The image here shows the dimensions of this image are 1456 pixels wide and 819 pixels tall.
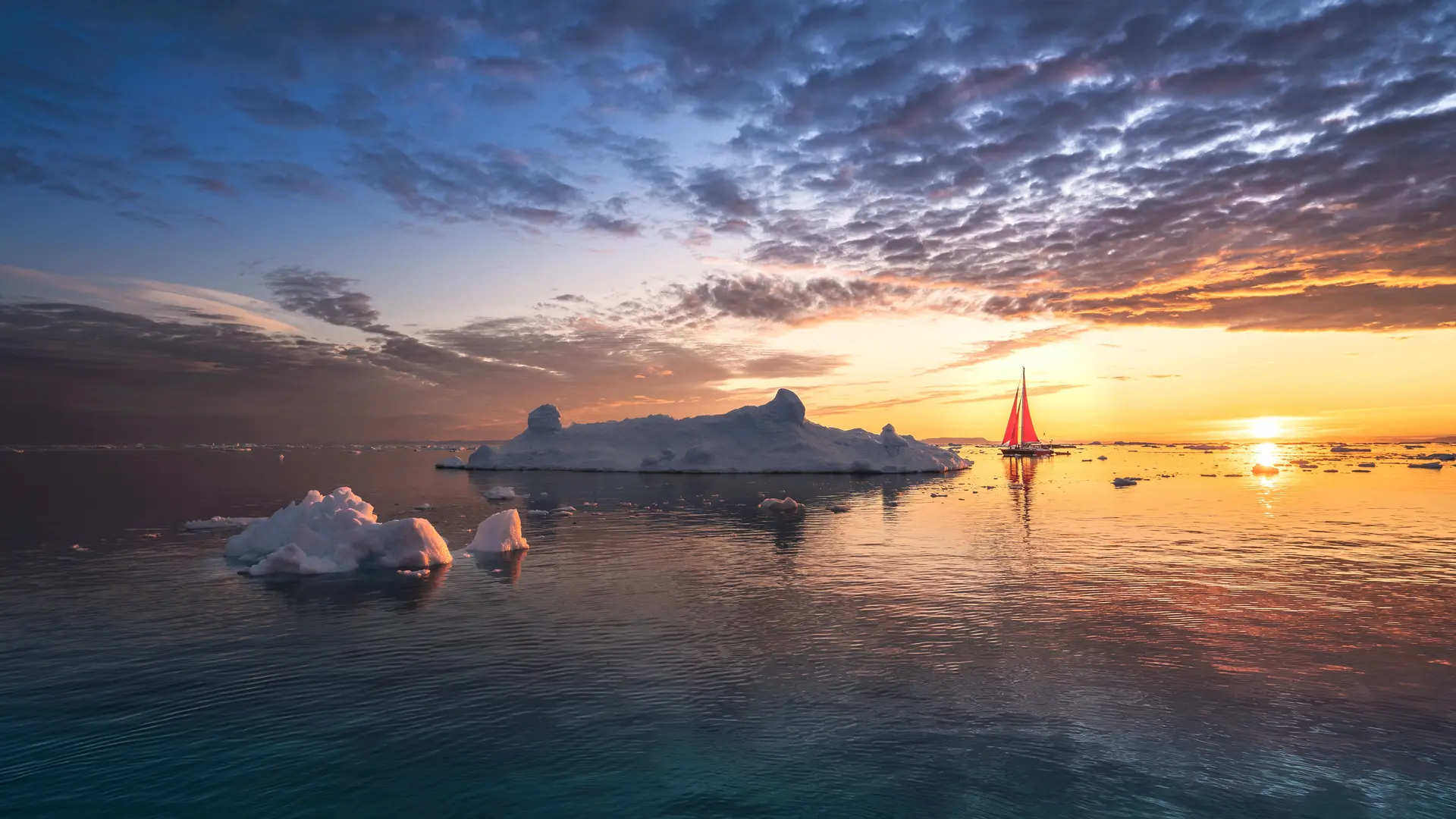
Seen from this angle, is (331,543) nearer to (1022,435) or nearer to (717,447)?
(717,447)

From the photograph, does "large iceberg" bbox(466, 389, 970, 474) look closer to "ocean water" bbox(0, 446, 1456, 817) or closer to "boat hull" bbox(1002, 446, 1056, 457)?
"boat hull" bbox(1002, 446, 1056, 457)

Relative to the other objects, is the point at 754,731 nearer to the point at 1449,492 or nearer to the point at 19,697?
the point at 19,697

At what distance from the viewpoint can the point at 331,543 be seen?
77.8ft

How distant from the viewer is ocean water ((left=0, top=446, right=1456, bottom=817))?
873 centimetres

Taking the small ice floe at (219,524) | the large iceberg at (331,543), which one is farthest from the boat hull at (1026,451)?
the large iceberg at (331,543)

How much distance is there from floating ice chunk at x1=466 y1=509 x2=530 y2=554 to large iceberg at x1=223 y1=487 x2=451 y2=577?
82.1 inches

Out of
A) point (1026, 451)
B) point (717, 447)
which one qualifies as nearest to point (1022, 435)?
point (1026, 451)

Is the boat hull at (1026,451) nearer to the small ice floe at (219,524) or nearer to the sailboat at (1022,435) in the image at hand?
the sailboat at (1022,435)

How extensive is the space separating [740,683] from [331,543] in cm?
1724

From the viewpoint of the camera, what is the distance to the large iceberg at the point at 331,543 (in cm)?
2217

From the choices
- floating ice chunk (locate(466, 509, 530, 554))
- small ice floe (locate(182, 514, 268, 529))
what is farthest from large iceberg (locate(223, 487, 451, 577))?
small ice floe (locate(182, 514, 268, 529))

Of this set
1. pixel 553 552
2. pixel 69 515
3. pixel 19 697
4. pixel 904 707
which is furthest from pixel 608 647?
pixel 69 515

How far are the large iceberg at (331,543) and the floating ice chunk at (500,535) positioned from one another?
82.1 inches

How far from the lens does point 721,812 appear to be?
27.0ft
